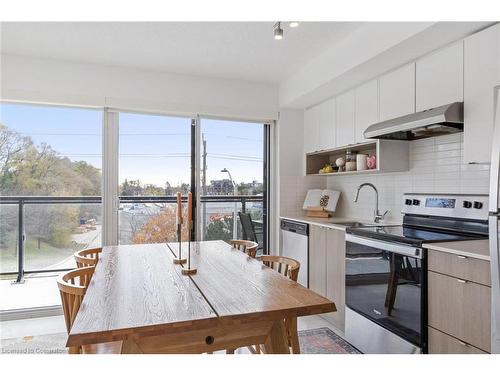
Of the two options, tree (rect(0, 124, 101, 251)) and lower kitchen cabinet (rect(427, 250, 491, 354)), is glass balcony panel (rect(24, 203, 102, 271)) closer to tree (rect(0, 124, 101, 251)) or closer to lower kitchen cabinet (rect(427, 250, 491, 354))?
tree (rect(0, 124, 101, 251))

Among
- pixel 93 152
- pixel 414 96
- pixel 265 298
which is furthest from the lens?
pixel 93 152

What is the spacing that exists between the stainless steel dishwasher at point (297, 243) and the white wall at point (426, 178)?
0.64 meters

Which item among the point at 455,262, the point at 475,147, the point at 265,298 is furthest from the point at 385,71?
the point at 265,298

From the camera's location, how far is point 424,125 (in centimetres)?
238

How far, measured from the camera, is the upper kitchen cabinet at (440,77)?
2262mm

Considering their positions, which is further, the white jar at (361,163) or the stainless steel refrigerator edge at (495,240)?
the white jar at (361,163)

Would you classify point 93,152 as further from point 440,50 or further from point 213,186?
point 440,50

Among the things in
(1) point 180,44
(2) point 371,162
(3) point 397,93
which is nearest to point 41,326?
(1) point 180,44

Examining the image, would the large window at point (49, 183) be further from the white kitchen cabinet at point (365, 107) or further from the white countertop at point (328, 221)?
the white kitchen cabinet at point (365, 107)

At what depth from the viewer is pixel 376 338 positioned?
97.8 inches

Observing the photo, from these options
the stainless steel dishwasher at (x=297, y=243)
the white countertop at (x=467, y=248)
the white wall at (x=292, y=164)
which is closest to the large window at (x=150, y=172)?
the white wall at (x=292, y=164)

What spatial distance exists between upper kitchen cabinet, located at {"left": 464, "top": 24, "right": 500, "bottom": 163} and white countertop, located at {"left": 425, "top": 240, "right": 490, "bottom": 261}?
50cm

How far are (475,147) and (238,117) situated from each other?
2524mm
